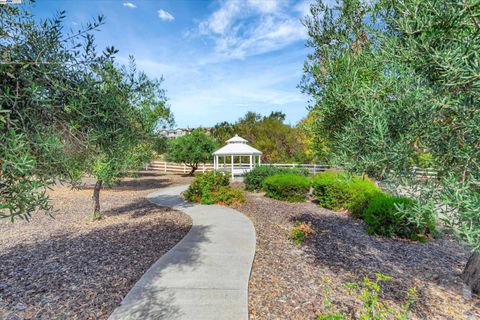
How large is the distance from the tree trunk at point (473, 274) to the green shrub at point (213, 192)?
779 cm

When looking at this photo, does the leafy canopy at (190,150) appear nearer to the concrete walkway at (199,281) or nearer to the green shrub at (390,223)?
the concrete walkway at (199,281)

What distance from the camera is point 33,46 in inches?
94.7

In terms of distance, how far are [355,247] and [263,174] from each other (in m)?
9.29

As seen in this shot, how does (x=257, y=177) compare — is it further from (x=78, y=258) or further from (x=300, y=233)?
(x=78, y=258)

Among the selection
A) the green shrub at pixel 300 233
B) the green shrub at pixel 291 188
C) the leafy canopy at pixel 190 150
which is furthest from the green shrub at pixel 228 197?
the leafy canopy at pixel 190 150

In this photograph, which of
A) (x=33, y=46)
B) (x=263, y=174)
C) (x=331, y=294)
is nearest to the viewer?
(x=33, y=46)

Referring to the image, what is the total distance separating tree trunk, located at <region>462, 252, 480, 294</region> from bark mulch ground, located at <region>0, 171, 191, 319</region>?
5746mm

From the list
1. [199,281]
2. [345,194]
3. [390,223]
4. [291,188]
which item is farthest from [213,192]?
[199,281]

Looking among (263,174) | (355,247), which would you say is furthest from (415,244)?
(263,174)

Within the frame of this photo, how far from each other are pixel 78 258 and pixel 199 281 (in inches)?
117

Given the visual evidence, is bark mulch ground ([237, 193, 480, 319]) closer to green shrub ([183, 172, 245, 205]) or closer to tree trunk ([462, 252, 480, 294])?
tree trunk ([462, 252, 480, 294])

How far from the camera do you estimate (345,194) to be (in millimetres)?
10531

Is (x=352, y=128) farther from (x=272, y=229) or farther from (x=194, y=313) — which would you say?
(x=272, y=229)

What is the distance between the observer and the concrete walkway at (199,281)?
12.4 feet
